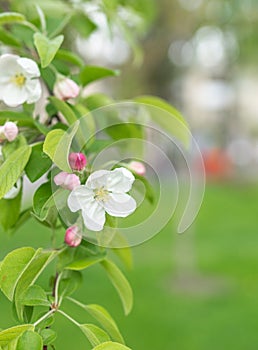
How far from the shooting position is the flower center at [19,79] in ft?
2.03

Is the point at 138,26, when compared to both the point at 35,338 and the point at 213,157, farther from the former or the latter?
the point at 213,157

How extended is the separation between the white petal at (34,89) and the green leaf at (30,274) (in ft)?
0.50

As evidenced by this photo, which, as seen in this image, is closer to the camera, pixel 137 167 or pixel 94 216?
pixel 94 216

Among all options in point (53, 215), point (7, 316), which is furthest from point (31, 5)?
point (7, 316)

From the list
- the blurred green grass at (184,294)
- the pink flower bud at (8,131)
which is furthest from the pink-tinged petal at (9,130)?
the blurred green grass at (184,294)

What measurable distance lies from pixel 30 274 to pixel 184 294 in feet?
11.1

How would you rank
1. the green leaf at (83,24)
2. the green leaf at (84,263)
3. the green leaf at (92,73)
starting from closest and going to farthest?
the green leaf at (84,263)
the green leaf at (92,73)
the green leaf at (83,24)

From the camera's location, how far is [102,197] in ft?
1.73

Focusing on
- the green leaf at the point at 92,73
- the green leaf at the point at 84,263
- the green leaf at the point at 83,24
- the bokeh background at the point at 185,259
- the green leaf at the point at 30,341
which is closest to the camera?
the green leaf at the point at 30,341

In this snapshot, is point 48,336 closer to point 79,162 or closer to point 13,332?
point 13,332

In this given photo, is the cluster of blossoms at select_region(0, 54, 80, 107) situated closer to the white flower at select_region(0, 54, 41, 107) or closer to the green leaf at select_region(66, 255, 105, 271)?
the white flower at select_region(0, 54, 41, 107)

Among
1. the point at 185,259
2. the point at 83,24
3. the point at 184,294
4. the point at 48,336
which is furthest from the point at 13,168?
the point at 185,259

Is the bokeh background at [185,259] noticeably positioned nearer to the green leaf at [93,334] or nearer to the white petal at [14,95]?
the white petal at [14,95]

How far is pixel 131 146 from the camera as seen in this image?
746mm
